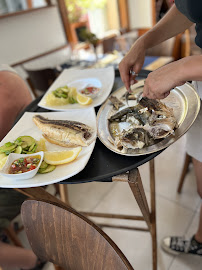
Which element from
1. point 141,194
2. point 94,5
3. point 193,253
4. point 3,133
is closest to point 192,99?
point 141,194

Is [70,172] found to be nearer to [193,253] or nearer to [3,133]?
[3,133]

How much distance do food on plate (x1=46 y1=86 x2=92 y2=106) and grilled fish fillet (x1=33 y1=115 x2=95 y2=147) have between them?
19 centimetres

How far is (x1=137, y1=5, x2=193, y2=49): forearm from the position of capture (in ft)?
3.42

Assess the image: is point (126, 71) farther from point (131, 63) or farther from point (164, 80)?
point (164, 80)

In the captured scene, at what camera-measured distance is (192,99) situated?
93cm

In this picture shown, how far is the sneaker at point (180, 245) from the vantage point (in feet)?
4.33

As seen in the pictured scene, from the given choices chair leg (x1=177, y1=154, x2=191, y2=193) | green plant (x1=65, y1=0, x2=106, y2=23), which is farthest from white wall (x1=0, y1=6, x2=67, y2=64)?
chair leg (x1=177, y1=154, x2=191, y2=193)

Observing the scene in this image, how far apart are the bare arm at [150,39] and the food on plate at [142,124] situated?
179 millimetres

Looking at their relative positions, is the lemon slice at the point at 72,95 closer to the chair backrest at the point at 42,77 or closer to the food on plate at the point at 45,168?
the food on plate at the point at 45,168

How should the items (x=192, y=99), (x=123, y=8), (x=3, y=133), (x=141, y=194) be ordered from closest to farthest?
(x=141, y=194)
(x=192, y=99)
(x=3, y=133)
(x=123, y=8)

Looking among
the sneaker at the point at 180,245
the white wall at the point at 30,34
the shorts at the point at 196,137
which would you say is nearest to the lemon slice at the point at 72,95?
the shorts at the point at 196,137

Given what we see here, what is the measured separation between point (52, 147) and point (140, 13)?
14.1 ft

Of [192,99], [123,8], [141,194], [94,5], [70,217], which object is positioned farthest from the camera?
[123,8]

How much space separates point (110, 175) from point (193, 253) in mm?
980
